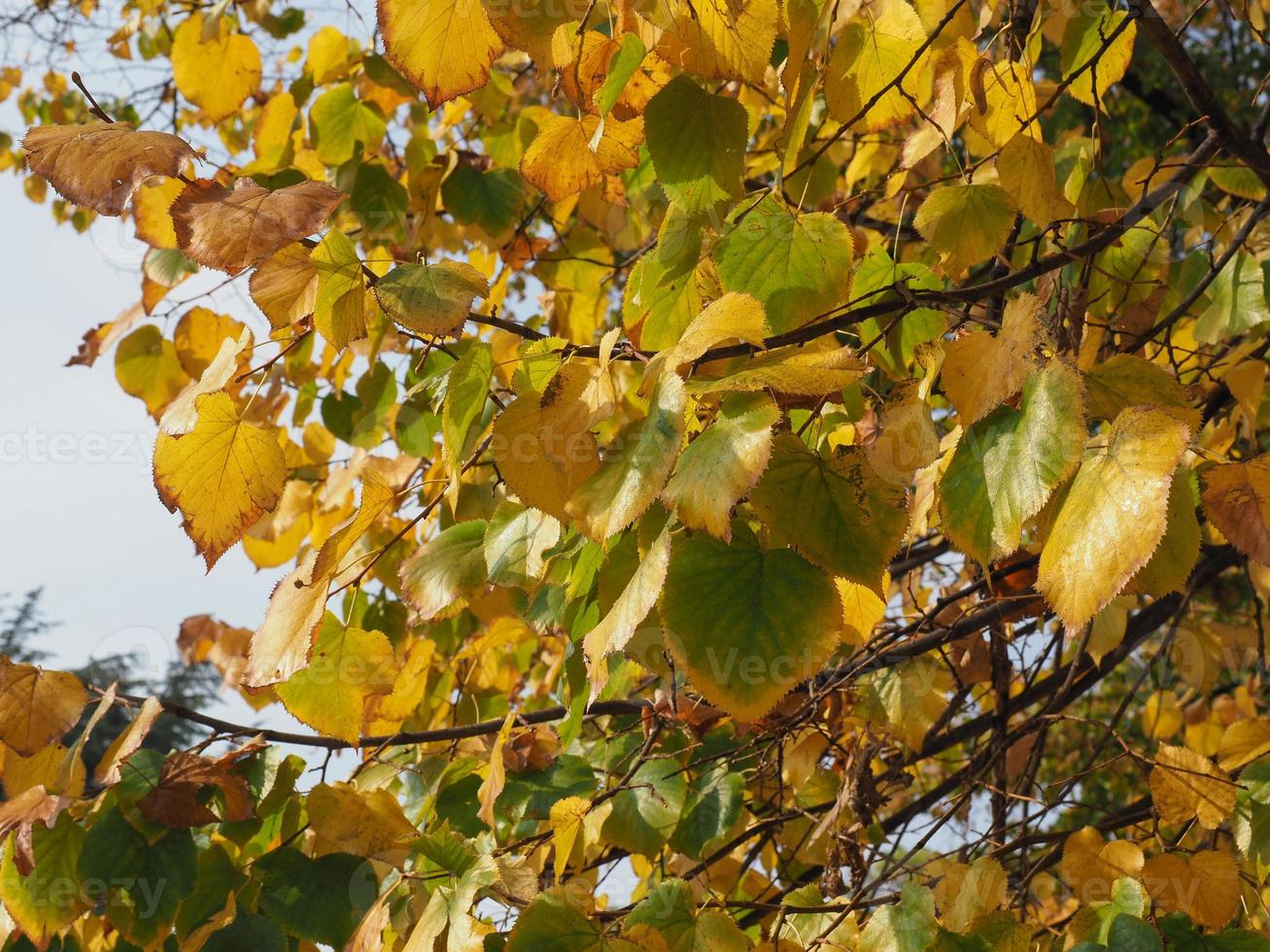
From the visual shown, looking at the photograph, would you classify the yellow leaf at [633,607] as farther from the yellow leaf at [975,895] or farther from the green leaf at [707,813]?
the green leaf at [707,813]

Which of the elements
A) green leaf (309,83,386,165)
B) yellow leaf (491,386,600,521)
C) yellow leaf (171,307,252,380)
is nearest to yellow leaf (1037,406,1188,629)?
yellow leaf (491,386,600,521)

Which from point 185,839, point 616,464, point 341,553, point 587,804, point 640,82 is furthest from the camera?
point 185,839

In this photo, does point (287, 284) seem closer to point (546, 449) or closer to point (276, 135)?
point (546, 449)

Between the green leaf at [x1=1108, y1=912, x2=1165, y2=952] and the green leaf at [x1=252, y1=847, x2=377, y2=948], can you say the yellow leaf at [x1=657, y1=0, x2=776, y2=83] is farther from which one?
the green leaf at [x1=252, y1=847, x2=377, y2=948]

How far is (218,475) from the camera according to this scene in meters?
0.84

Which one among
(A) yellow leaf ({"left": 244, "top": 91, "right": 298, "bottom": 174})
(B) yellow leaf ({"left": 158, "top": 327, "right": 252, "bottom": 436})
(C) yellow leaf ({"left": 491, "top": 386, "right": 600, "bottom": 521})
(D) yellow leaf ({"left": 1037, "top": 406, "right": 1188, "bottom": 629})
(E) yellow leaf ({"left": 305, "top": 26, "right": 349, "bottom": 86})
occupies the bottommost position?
(D) yellow leaf ({"left": 1037, "top": 406, "right": 1188, "bottom": 629})

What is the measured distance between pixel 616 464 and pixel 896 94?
70 centimetres

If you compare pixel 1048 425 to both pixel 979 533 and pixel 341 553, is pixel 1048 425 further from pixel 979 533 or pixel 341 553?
pixel 341 553

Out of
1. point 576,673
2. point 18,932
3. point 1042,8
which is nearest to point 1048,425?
point 576,673

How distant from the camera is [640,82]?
0.99 metres

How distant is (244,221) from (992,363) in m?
0.48

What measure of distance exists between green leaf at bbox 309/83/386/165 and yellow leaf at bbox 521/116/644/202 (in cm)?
93

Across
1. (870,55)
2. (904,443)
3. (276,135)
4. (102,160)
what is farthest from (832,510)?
(276,135)

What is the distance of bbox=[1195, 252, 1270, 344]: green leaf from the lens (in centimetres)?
146
